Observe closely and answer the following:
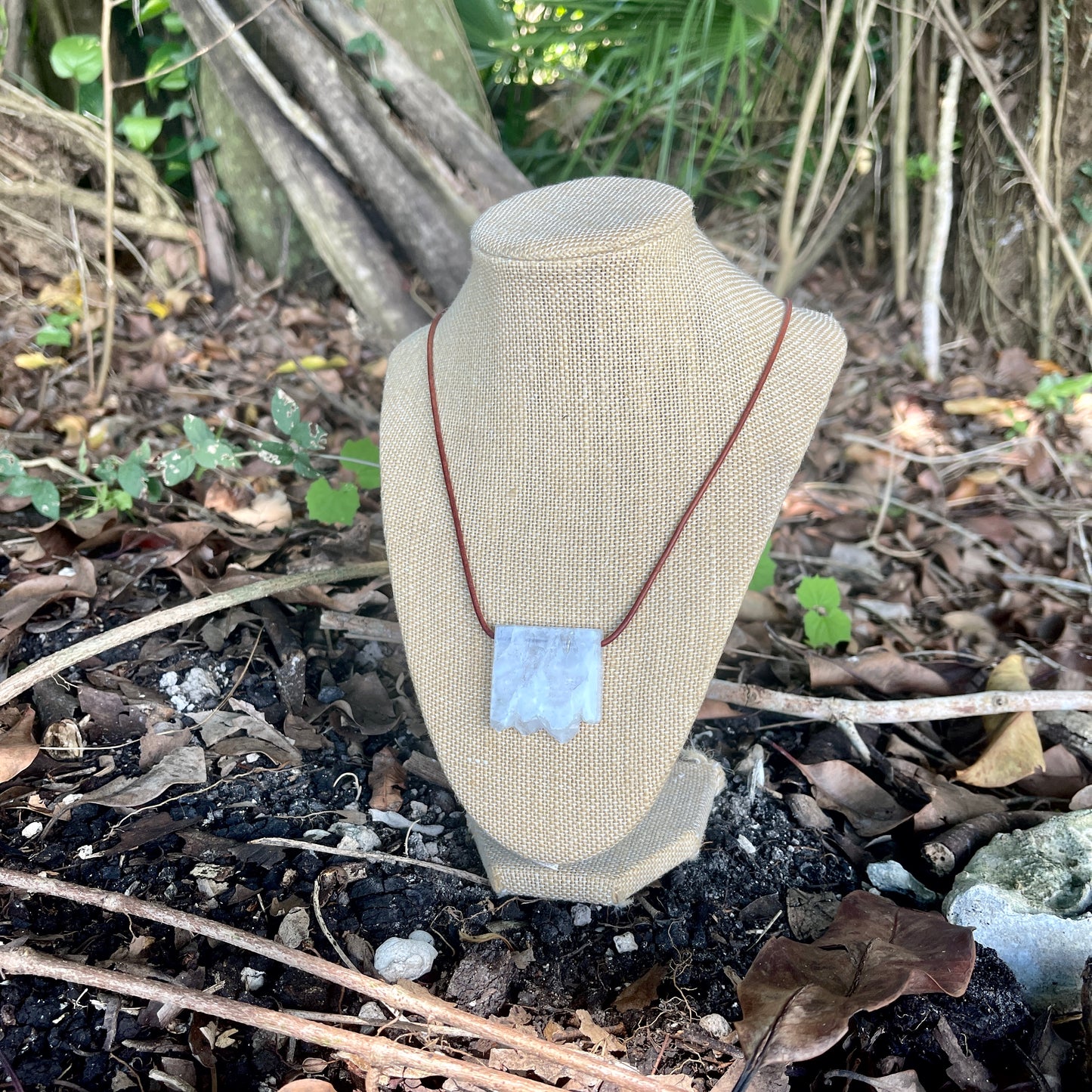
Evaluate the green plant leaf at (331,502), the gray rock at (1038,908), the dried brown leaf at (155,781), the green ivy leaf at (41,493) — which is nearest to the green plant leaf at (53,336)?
the green ivy leaf at (41,493)

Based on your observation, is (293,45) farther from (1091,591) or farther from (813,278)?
(1091,591)

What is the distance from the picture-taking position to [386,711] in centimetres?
121

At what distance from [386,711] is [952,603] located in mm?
1054

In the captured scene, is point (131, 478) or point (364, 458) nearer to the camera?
point (131, 478)

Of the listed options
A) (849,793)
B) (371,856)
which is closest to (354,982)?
(371,856)

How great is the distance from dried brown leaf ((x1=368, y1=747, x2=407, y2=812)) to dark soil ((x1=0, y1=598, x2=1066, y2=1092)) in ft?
0.04

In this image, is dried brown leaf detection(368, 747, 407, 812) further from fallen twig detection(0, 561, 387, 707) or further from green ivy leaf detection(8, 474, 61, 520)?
green ivy leaf detection(8, 474, 61, 520)

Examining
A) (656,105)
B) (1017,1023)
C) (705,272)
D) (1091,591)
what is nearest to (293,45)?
(656,105)

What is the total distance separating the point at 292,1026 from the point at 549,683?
0.39 metres

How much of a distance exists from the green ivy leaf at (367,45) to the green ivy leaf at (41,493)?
1.06m

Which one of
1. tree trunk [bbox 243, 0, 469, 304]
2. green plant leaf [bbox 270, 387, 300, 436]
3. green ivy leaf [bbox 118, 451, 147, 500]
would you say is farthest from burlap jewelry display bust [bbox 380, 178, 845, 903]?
tree trunk [bbox 243, 0, 469, 304]

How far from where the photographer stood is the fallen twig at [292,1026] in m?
0.77

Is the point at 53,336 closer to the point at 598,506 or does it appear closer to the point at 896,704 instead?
the point at 598,506

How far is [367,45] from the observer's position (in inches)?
69.5
